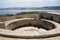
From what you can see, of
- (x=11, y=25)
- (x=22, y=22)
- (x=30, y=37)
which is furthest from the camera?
(x=22, y=22)

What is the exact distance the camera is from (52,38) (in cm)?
709

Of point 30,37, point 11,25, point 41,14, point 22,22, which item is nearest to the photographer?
point 30,37

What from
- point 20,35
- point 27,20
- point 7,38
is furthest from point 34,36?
point 27,20

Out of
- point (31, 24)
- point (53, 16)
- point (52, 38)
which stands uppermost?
point (52, 38)

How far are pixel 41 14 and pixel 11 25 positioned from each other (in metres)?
4.66

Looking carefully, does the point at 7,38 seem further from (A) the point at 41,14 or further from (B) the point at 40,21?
(A) the point at 41,14

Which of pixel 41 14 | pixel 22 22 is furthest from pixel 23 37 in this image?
pixel 41 14

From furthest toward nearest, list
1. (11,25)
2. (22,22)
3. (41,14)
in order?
(41,14) < (22,22) < (11,25)

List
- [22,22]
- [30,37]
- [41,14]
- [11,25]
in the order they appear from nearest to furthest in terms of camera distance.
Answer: [30,37] → [11,25] → [22,22] → [41,14]

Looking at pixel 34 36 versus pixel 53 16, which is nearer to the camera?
pixel 34 36

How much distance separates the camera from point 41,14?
1611 centimetres

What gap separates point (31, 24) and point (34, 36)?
319 inches

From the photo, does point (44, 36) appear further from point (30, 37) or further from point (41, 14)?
point (41, 14)

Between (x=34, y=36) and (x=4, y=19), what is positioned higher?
(x=34, y=36)
